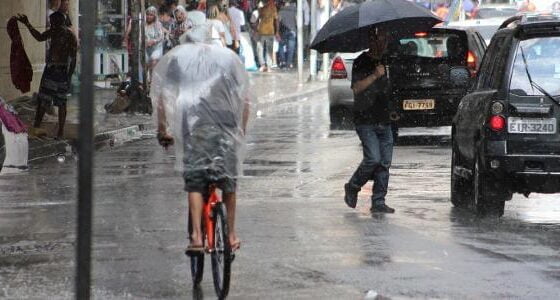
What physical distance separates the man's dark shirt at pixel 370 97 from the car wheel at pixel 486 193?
3.14 feet

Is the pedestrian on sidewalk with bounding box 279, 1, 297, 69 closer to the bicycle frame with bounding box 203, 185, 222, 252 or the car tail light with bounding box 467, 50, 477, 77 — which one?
the car tail light with bounding box 467, 50, 477, 77

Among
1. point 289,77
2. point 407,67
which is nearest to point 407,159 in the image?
point 407,67

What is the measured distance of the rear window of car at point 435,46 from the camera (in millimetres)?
20547

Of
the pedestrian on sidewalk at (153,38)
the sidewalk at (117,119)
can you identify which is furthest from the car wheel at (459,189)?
the pedestrian on sidewalk at (153,38)

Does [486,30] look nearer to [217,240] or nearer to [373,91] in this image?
[373,91]

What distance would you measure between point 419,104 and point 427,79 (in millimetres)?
359

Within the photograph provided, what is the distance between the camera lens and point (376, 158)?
516 inches

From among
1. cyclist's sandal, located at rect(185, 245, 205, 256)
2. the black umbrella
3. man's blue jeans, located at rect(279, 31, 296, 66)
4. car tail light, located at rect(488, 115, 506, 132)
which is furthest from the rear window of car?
man's blue jeans, located at rect(279, 31, 296, 66)

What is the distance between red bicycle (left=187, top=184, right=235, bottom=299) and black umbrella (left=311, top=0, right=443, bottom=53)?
4536mm

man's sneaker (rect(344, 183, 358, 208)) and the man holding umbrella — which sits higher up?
the man holding umbrella

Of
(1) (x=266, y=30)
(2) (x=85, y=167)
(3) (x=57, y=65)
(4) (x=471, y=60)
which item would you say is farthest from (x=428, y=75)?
(1) (x=266, y=30)

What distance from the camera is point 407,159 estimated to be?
18500mm

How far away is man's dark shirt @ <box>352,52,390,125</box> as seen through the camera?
12984 millimetres

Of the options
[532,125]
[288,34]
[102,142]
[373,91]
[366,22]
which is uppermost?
[366,22]
